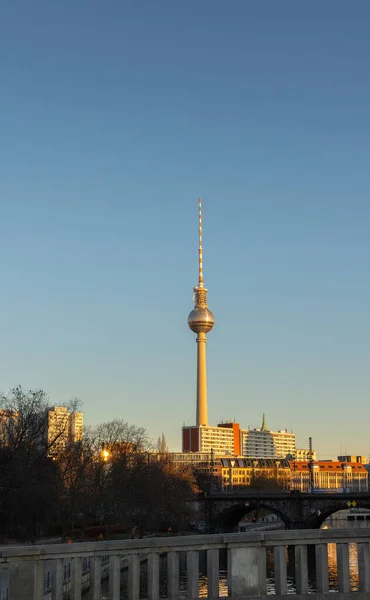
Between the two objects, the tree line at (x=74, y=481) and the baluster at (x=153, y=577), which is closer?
the baluster at (x=153, y=577)

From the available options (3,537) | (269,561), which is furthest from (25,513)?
Result: (269,561)

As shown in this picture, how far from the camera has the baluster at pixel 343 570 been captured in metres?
19.3

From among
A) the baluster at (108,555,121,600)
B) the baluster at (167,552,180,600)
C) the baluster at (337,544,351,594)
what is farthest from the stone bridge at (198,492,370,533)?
the baluster at (108,555,121,600)

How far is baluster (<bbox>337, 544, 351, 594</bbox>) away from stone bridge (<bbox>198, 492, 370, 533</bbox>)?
9484cm

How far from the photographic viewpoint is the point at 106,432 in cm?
11500

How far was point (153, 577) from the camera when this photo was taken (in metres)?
18.9

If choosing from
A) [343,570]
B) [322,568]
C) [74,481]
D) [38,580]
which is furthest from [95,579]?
[74,481]

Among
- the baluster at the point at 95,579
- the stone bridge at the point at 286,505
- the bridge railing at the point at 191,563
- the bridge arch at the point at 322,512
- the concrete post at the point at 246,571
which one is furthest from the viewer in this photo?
the bridge arch at the point at 322,512

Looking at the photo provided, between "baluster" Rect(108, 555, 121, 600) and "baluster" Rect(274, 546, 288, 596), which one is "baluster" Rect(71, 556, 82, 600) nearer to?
"baluster" Rect(108, 555, 121, 600)

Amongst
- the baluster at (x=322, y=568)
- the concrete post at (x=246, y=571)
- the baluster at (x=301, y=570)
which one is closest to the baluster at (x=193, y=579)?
the concrete post at (x=246, y=571)

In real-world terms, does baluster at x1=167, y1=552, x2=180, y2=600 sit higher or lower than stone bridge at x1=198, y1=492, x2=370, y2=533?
higher

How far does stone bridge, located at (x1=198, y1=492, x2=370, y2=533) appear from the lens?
116250 mm

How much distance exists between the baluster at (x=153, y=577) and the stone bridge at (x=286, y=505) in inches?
3797

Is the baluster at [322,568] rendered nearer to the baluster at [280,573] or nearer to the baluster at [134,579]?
the baluster at [280,573]
